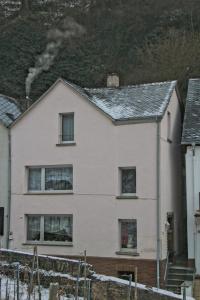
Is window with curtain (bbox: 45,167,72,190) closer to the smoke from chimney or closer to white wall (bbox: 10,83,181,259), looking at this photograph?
white wall (bbox: 10,83,181,259)

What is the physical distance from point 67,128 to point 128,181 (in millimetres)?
4008

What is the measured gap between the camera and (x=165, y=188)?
955 inches

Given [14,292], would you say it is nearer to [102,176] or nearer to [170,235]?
[102,176]

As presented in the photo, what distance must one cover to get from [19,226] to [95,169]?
4.69 m

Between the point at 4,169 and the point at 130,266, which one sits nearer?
the point at 130,266

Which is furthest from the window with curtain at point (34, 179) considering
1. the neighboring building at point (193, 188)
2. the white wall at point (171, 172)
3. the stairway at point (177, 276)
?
the stairway at point (177, 276)

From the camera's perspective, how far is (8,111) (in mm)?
29328

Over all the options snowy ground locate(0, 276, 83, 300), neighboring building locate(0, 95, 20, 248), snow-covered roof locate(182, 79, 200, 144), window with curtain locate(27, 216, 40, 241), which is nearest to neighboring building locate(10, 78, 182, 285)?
window with curtain locate(27, 216, 40, 241)

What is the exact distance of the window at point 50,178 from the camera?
25500 mm

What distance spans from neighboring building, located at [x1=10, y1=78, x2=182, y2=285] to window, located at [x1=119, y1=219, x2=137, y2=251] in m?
0.04

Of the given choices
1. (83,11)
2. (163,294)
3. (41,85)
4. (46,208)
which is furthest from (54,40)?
(163,294)

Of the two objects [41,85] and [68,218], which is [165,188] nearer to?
[68,218]

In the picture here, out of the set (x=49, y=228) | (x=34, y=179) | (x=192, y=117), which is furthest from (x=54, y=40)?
(x=49, y=228)

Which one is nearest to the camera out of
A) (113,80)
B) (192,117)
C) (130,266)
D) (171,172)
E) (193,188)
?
(130,266)
